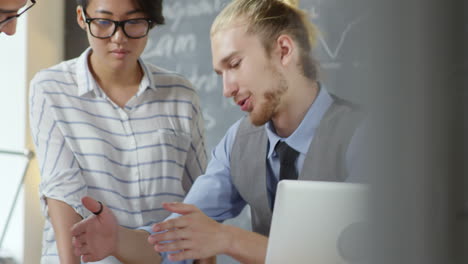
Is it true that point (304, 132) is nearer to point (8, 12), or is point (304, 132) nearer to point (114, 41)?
point (114, 41)

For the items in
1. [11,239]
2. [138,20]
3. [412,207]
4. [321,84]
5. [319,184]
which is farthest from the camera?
[11,239]

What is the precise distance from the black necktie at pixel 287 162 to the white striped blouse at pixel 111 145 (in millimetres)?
147

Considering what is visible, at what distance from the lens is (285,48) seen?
2.61 ft

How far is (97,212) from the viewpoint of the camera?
0.84 meters

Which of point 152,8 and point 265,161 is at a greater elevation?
point 152,8

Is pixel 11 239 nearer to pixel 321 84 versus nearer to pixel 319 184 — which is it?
pixel 321 84

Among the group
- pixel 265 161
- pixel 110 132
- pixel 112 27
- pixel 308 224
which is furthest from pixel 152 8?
pixel 308 224

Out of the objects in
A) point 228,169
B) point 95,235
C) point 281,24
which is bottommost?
point 95,235

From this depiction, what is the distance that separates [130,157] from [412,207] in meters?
0.87

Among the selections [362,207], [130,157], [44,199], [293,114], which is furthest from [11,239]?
[362,207]

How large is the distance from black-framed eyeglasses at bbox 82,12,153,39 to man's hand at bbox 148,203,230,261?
0.28 metres

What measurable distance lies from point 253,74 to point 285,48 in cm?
6

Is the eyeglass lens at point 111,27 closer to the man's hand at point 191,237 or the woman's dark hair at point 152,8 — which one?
the woman's dark hair at point 152,8

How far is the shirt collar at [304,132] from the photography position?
80cm
